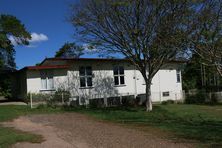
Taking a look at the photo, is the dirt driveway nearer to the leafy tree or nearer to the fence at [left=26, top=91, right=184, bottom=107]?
the fence at [left=26, top=91, right=184, bottom=107]

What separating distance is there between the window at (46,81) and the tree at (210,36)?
1345 cm

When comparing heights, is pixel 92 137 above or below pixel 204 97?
below

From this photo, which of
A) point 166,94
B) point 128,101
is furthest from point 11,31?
point 166,94

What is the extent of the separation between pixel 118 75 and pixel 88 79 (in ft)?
10.6

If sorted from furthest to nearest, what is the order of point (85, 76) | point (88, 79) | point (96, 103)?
point (88, 79) → point (85, 76) → point (96, 103)

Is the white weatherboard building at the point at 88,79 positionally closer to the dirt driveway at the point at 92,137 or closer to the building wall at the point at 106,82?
the building wall at the point at 106,82

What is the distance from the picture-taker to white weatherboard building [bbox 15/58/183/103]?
77.9 ft

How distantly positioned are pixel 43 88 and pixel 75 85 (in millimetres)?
2550

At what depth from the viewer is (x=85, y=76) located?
2541cm

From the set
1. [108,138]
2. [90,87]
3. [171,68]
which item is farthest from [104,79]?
[108,138]

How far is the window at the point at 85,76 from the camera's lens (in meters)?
25.1

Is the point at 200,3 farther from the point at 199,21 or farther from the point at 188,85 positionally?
the point at 188,85

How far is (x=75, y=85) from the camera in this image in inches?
971

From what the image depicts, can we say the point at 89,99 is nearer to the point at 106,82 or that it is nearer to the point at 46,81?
the point at 106,82
